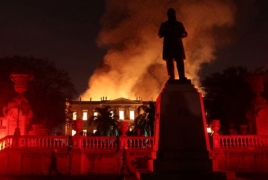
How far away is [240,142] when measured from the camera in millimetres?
23078

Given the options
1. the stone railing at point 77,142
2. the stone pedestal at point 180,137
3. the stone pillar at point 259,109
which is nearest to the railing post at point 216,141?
the stone pillar at point 259,109

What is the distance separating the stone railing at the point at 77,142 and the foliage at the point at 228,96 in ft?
62.9

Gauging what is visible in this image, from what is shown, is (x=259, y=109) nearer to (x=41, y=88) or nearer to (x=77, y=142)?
(x=77, y=142)

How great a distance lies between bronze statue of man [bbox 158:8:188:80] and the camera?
535 inches

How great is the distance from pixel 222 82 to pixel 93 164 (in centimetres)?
2939

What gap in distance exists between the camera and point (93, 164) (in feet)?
74.5

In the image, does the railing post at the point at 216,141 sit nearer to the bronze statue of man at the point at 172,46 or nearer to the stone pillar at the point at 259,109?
the stone pillar at the point at 259,109

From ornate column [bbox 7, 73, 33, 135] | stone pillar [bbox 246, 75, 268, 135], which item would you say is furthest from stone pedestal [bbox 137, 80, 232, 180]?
ornate column [bbox 7, 73, 33, 135]

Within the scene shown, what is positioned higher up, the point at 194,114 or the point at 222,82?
the point at 222,82

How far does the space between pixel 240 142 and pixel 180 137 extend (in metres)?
12.0

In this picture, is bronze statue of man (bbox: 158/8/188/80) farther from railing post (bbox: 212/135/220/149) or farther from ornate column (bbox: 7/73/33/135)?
ornate column (bbox: 7/73/33/135)

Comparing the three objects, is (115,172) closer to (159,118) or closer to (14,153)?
(14,153)

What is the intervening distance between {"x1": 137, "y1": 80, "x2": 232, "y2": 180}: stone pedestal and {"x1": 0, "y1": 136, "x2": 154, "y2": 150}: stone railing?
10037 millimetres

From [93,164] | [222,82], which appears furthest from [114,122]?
[93,164]
